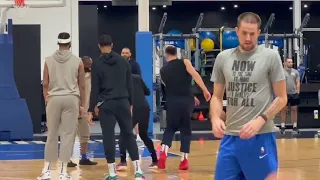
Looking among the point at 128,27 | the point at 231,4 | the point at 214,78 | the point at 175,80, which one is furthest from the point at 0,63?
the point at 231,4

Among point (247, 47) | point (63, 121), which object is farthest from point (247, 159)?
point (63, 121)

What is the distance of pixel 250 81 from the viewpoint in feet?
14.7

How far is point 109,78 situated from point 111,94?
194mm

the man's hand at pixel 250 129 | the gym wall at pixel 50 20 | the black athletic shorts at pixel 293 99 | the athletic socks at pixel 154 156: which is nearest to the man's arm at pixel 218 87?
the man's hand at pixel 250 129

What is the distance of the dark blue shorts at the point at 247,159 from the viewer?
4445 millimetres

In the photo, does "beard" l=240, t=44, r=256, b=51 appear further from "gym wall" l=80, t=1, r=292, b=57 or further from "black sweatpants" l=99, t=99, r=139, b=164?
"gym wall" l=80, t=1, r=292, b=57

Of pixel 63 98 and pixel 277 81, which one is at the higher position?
pixel 277 81

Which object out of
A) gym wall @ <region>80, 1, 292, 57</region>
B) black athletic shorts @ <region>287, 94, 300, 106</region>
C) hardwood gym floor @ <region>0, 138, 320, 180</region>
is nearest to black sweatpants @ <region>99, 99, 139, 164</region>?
hardwood gym floor @ <region>0, 138, 320, 180</region>

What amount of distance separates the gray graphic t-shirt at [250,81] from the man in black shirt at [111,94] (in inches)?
122

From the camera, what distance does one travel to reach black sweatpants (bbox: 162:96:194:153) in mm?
8656

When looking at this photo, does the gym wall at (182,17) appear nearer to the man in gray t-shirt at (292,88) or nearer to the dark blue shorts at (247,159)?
the man in gray t-shirt at (292,88)

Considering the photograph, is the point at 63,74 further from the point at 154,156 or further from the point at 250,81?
the point at 250,81

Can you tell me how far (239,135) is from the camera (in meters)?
4.39

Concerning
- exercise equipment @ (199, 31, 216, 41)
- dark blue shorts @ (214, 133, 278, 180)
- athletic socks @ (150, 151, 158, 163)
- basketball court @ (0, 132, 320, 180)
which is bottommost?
basketball court @ (0, 132, 320, 180)
